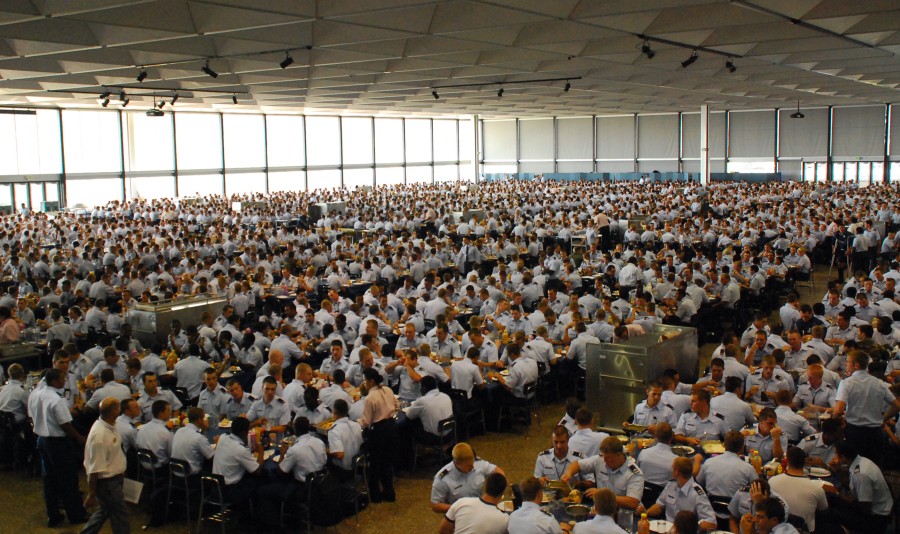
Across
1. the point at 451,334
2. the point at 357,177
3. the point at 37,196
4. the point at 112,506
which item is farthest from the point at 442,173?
the point at 112,506

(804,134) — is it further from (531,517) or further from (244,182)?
(531,517)

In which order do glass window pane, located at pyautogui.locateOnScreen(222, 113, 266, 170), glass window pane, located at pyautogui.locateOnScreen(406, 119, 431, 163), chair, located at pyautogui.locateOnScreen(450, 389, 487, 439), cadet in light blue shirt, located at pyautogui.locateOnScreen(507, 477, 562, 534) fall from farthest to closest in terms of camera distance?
glass window pane, located at pyautogui.locateOnScreen(406, 119, 431, 163), glass window pane, located at pyautogui.locateOnScreen(222, 113, 266, 170), chair, located at pyautogui.locateOnScreen(450, 389, 487, 439), cadet in light blue shirt, located at pyautogui.locateOnScreen(507, 477, 562, 534)

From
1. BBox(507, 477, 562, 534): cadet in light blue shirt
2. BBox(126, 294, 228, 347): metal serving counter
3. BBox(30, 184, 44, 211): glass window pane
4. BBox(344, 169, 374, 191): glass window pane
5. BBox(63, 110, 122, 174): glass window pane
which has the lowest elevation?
BBox(507, 477, 562, 534): cadet in light blue shirt

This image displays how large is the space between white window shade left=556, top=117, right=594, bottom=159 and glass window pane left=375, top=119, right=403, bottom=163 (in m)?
10.7

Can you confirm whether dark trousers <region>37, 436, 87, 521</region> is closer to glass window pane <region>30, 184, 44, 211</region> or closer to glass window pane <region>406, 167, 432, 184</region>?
glass window pane <region>30, 184, 44, 211</region>

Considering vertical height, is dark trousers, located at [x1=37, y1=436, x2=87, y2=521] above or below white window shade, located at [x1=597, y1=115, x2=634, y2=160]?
below

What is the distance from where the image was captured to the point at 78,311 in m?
12.1

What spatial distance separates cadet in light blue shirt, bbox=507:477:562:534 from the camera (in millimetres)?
4922

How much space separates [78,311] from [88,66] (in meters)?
5.87

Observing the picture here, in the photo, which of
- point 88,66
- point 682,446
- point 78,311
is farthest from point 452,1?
point 88,66

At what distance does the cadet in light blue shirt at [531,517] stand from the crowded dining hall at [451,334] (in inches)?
0.7

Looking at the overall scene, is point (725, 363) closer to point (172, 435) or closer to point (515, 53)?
point (172, 435)

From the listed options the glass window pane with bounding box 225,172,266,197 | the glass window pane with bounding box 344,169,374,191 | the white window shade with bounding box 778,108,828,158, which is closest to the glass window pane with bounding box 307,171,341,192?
the glass window pane with bounding box 344,169,374,191

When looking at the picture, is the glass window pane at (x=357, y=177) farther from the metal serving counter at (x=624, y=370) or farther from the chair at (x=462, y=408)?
the metal serving counter at (x=624, y=370)
